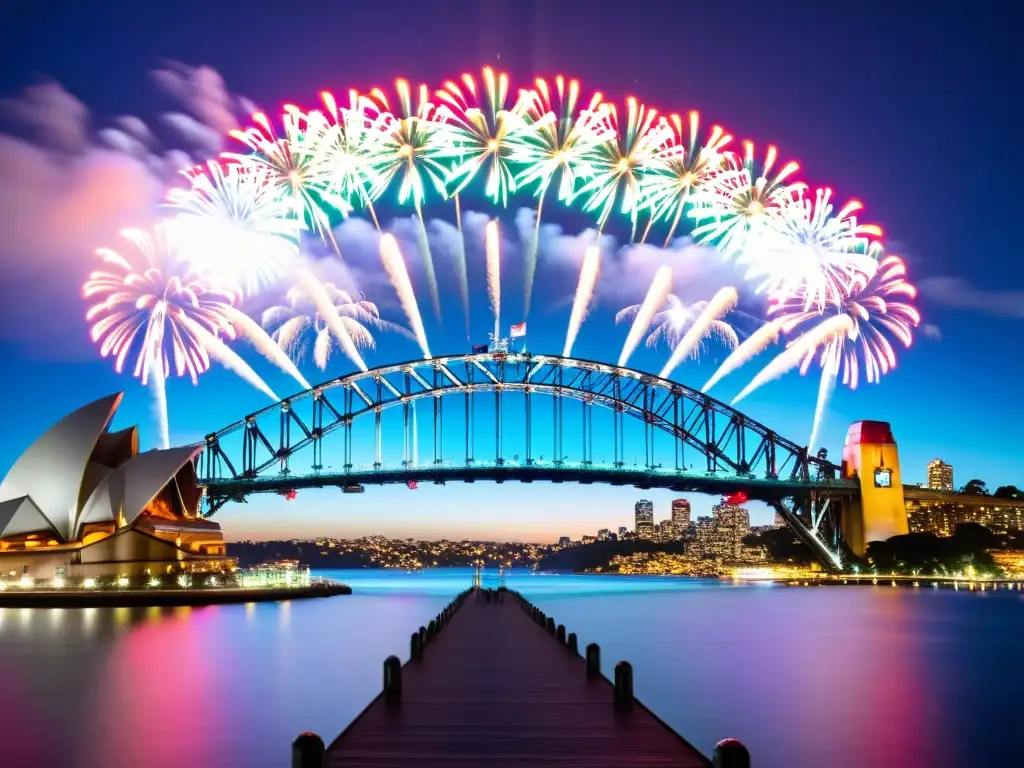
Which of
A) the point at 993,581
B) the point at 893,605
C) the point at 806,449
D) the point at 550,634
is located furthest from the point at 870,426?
the point at 550,634

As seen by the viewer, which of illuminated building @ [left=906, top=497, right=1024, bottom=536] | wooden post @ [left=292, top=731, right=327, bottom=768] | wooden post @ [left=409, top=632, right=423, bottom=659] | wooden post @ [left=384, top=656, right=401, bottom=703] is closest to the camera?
wooden post @ [left=292, top=731, right=327, bottom=768]

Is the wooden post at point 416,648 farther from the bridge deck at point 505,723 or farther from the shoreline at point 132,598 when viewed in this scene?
the shoreline at point 132,598

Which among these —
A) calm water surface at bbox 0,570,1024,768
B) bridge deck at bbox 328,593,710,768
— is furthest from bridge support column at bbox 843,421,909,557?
bridge deck at bbox 328,593,710,768

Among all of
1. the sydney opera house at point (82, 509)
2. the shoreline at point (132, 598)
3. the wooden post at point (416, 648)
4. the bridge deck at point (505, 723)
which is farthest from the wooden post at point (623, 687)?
the sydney opera house at point (82, 509)

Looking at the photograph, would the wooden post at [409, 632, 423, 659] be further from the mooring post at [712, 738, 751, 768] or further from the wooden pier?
the mooring post at [712, 738, 751, 768]

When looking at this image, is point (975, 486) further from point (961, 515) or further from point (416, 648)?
point (416, 648)

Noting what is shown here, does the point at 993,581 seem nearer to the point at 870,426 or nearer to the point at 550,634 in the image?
the point at 870,426
